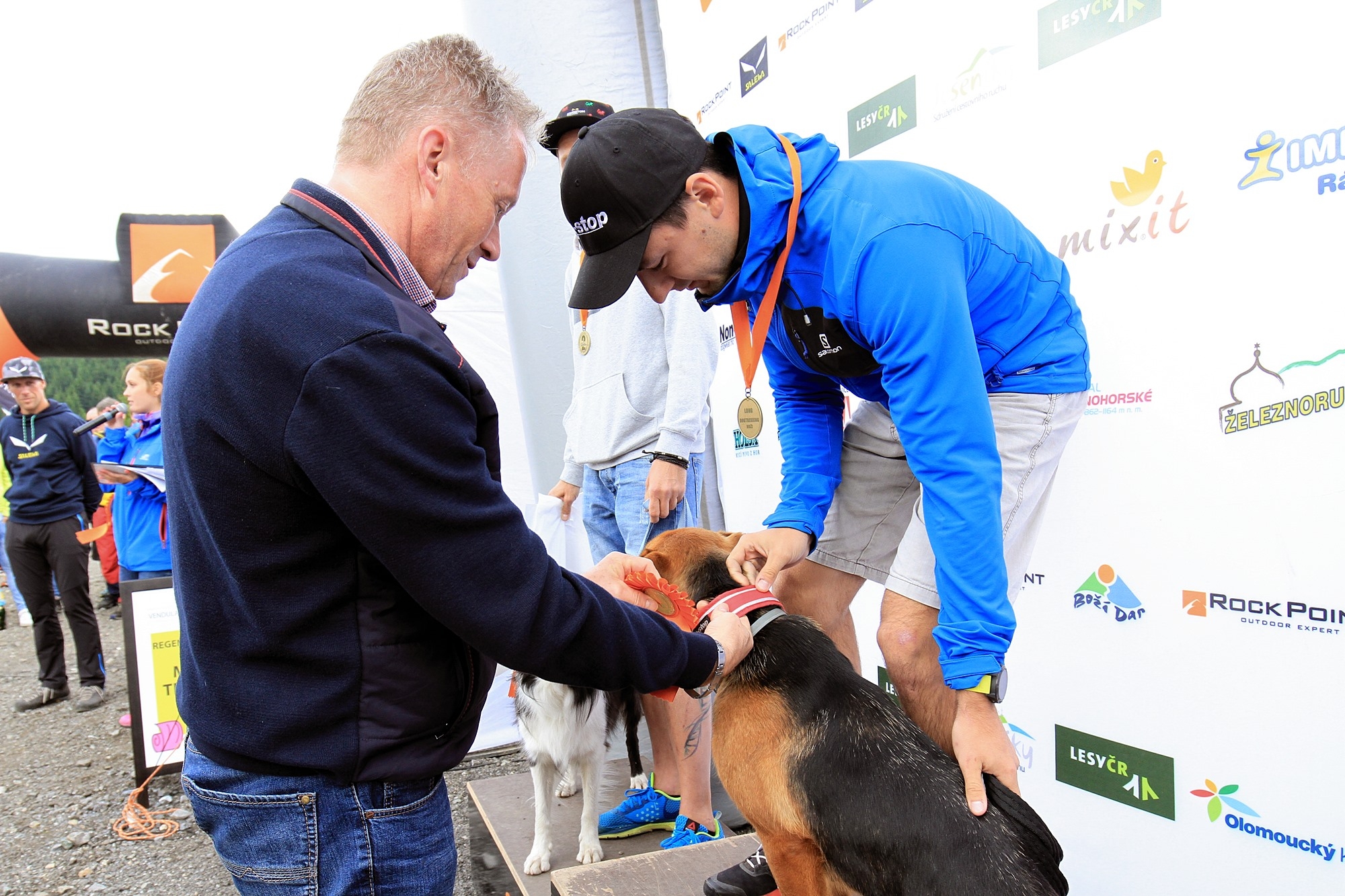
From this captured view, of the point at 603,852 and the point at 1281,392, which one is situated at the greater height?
the point at 1281,392

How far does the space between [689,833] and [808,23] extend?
3550 mm

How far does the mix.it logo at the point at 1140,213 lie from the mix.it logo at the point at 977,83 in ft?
2.01

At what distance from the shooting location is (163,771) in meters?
4.66

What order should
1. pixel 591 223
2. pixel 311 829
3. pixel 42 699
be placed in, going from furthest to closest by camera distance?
pixel 42 699 < pixel 591 223 < pixel 311 829

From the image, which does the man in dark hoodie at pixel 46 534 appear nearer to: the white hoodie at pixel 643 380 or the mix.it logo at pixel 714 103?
the white hoodie at pixel 643 380

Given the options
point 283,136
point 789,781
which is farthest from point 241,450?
point 283,136

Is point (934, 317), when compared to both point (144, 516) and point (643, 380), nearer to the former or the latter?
point (643, 380)

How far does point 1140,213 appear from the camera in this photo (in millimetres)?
2418

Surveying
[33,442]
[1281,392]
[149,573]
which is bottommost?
[149,573]

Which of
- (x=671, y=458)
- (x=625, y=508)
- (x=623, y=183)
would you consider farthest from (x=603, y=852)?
(x=623, y=183)

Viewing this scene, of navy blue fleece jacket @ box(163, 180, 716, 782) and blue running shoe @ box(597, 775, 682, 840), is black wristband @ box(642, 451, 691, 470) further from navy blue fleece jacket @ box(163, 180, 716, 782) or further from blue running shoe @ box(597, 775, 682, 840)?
navy blue fleece jacket @ box(163, 180, 716, 782)

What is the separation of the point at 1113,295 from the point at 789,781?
1.81 metres

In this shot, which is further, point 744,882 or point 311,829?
point 744,882

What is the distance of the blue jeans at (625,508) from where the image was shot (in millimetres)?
3328
